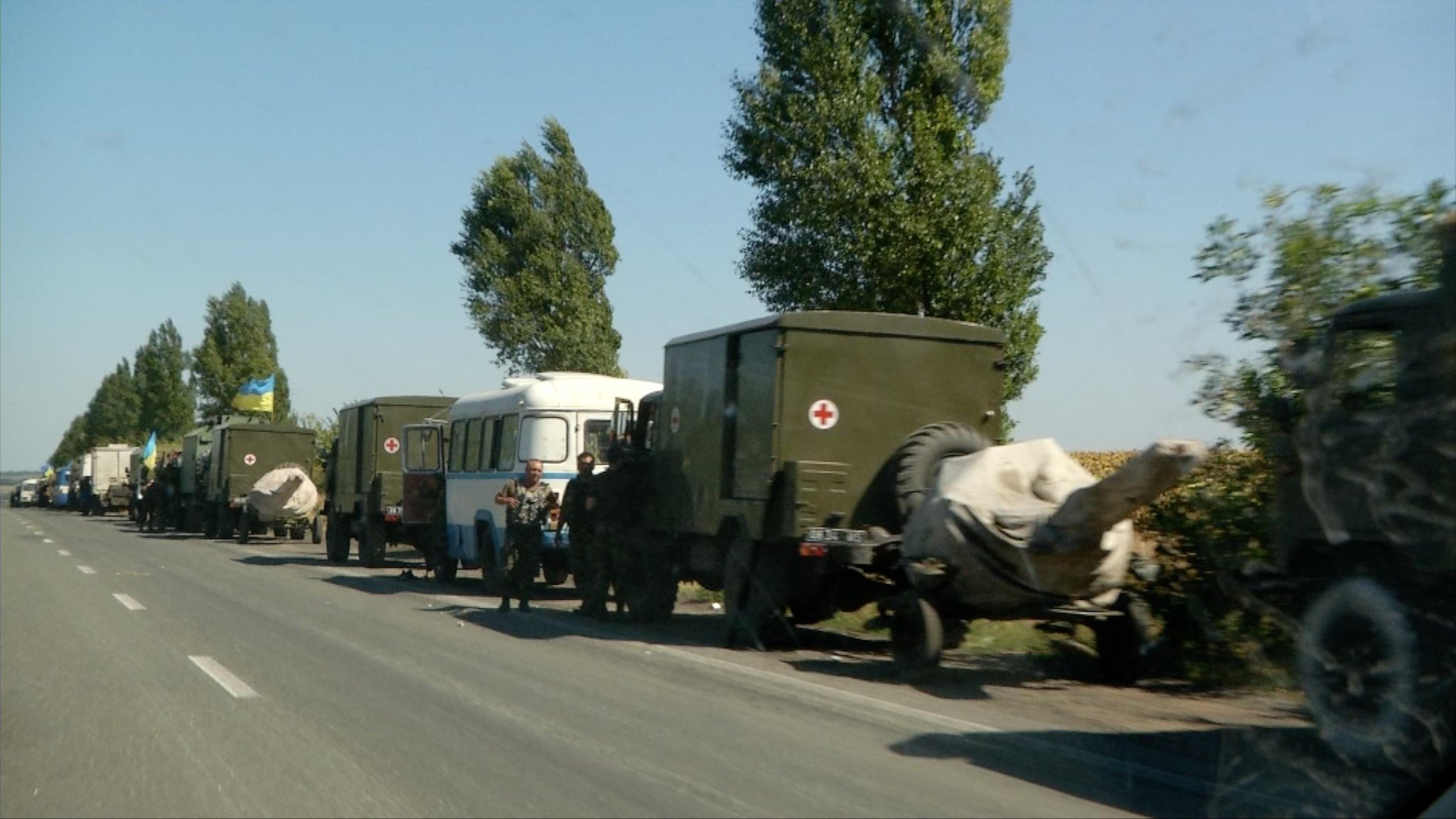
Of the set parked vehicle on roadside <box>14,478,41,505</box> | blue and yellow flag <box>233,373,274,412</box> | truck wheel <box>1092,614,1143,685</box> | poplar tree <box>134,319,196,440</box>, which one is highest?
poplar tree <box>134,319,196,440</box>

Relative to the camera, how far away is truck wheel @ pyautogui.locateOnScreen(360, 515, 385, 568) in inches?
1022

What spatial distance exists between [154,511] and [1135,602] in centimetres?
4400

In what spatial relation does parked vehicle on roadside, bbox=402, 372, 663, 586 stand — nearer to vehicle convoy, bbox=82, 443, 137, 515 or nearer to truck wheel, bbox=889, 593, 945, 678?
truck wheel, bbox=889, 593, 945, 678

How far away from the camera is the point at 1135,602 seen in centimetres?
1149

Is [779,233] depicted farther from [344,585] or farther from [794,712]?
[794,712]

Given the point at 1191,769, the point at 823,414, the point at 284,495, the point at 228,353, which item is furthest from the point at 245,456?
the point at 228,353

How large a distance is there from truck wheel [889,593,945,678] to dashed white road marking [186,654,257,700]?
4.73 metres

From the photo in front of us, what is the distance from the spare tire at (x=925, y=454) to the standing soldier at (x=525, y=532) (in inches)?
219

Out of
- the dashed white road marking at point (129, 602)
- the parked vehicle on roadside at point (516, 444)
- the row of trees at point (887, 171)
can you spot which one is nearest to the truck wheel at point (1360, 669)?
the parked vehicle on roadside at point (516, 444)

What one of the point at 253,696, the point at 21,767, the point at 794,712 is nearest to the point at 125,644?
the point at 253,696

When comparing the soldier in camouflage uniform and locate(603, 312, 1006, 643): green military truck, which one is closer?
locate(603, 312, 1006, 643): green military truck

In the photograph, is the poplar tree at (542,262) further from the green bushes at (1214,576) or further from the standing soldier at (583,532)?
the green bushes at (1214,576)

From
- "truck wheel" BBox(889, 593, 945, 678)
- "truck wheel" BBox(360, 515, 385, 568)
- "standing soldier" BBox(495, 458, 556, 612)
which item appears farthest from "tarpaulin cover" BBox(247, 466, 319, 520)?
"truck wheel" BBox(889, 593, 945, 678)

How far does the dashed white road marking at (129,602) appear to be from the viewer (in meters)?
17.2
